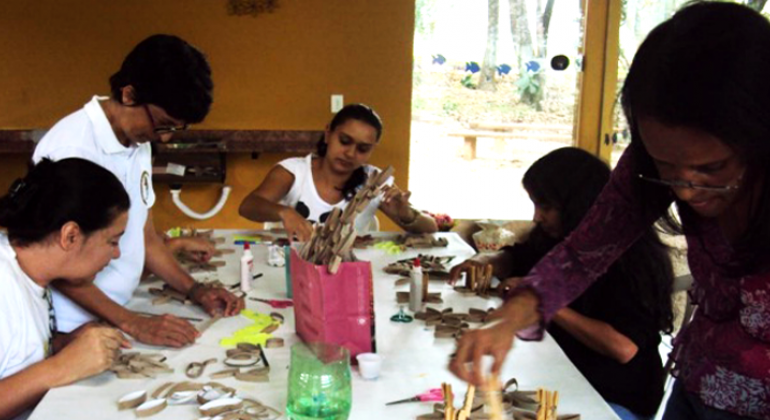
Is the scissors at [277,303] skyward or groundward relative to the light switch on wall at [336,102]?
groundward

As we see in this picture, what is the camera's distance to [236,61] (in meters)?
5.01

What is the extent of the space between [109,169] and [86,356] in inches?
27.3

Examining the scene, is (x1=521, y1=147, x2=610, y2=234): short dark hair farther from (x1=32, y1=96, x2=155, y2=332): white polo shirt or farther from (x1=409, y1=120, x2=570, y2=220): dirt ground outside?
(x1=409, y1=120, x2=570, y2=220): dirt ground outside

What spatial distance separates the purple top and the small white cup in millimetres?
469

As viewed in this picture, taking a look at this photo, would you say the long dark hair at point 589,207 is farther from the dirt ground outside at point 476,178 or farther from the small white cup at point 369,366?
the dirt ground outside at point 476,178

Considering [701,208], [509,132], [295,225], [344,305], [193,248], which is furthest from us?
[509,132]

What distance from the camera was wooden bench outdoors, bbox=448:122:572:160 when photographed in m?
5.49

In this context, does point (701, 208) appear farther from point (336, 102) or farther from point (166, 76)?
point (336, 102)

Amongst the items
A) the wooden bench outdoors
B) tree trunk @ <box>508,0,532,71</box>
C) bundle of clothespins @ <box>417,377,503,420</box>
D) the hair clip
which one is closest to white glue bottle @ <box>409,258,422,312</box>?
bundle of clothespins @ <box>417,377,503,420</box>

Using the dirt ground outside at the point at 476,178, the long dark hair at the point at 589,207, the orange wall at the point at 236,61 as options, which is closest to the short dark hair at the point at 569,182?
the long dark hair at the point at 589,207

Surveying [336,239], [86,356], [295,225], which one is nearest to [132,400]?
[86,356]

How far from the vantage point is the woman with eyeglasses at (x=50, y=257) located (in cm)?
168

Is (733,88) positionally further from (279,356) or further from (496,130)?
(496,130)

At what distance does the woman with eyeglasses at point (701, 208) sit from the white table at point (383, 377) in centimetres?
32
